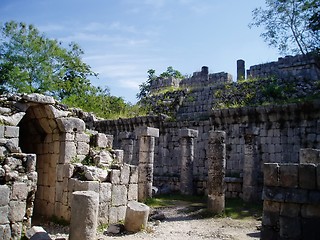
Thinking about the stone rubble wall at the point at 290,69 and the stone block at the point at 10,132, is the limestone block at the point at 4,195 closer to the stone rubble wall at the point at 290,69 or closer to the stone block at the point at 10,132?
the stone block at the point at 10,132

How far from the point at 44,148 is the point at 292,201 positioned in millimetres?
8034

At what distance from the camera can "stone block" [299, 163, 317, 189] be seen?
5867 millimetres

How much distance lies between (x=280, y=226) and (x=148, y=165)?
9.78 metres

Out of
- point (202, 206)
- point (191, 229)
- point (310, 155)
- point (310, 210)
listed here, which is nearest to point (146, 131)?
point (202, 206)

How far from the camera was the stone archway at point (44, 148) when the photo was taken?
1048cm

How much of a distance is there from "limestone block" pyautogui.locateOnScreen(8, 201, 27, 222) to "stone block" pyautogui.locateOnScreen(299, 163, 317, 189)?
19.5 ft

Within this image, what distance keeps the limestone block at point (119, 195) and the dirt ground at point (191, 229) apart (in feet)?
3.41

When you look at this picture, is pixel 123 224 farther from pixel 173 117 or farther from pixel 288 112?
pixel 173 117

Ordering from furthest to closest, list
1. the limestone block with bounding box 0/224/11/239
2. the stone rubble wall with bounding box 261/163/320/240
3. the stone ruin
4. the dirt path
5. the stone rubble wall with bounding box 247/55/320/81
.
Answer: the stone rubble wall with bounding box 247/55/320/81
the dirt path
the limestone block with bounding box 0/224/11/239
the stone ruin
the stone rubble wall with bounding box 261/163/320/240

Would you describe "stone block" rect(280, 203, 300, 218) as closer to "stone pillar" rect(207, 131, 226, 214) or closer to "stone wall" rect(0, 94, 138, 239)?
"stone wall" rect(0, 94, 138, 239)

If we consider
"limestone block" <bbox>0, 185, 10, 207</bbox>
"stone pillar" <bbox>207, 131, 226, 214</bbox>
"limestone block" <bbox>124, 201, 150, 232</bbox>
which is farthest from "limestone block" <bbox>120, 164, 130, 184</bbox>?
"stone pillar" <bbox>207, 131, 226, 214</bbox>

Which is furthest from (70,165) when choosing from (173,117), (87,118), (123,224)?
(173,117)

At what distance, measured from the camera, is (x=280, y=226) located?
600 centimetres

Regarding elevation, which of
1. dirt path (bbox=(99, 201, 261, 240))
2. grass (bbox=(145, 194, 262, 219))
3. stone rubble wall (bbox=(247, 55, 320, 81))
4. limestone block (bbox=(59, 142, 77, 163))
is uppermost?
stone rubble wall (bbox=(247, 55, 320, 81))
